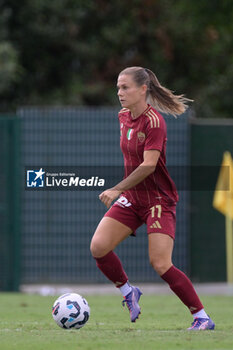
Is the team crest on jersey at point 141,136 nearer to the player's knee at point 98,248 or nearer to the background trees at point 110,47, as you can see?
the player's knee at point 98,248

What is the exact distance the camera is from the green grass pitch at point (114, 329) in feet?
21.5

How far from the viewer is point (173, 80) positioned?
2969 centimetres

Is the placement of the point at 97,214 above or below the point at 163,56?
below

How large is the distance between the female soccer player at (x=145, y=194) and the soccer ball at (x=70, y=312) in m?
0.40

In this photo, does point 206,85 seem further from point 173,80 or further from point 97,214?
point 97,214

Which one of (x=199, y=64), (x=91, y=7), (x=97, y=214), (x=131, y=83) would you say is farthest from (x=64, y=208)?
(x=199, y=64)

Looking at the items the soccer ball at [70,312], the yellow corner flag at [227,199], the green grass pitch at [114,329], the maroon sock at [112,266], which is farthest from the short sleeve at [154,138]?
the yellow corner flag at [227,199]

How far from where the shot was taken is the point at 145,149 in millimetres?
7438

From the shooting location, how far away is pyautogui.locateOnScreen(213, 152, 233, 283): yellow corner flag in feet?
47.6

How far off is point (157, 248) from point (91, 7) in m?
21.5

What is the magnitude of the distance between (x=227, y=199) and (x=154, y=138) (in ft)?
24.1

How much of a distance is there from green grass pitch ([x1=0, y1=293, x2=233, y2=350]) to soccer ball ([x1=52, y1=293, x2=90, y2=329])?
92mm

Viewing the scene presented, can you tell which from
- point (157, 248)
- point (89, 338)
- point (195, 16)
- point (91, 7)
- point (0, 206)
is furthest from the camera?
point (195, 16)

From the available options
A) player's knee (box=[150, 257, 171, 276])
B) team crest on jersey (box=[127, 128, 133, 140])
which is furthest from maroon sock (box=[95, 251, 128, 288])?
team crest on jersey (box=[127, 128, 133, 140])
